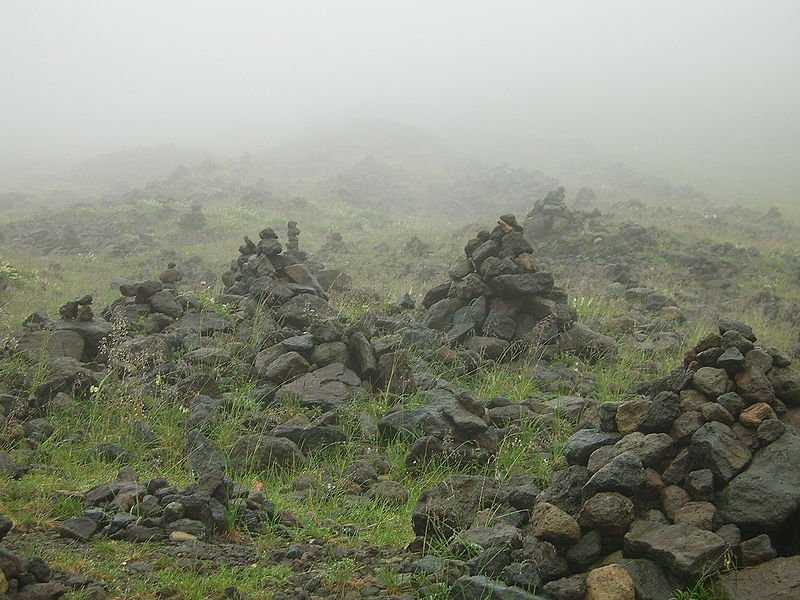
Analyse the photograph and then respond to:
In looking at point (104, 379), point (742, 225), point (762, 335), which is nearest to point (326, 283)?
point (104, 379)

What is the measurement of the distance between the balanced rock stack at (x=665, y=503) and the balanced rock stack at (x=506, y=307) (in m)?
4.36

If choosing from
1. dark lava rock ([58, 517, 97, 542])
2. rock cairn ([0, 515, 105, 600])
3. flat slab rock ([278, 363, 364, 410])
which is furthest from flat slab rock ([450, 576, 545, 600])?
flat slab rock ([278, 363, 364, 410])

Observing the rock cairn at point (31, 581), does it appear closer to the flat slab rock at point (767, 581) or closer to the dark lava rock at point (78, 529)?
the dark lava rock at point (78, 529)

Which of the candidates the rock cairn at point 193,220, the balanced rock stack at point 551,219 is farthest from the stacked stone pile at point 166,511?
the rock cairn at point 193,220

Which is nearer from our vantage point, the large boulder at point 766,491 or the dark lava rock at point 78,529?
the large boulder at point 766,491

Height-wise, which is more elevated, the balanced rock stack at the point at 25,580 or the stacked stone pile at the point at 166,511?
the balanced rock stack at the point at 25,580

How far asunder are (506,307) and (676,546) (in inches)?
252

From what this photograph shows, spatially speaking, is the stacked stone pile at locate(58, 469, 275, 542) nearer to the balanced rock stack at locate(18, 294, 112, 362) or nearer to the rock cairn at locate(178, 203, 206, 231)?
the balanced rock stack at locate(18, 294, 112, 362)

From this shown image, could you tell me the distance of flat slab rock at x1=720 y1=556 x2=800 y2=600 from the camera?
3139mm

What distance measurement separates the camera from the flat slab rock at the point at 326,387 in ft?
23.2

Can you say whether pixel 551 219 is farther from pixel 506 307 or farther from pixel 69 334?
pixel 69 334

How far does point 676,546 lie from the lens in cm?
348

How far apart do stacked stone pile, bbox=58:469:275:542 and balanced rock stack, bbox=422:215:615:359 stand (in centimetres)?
479

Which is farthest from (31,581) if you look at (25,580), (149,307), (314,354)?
(149,307)
